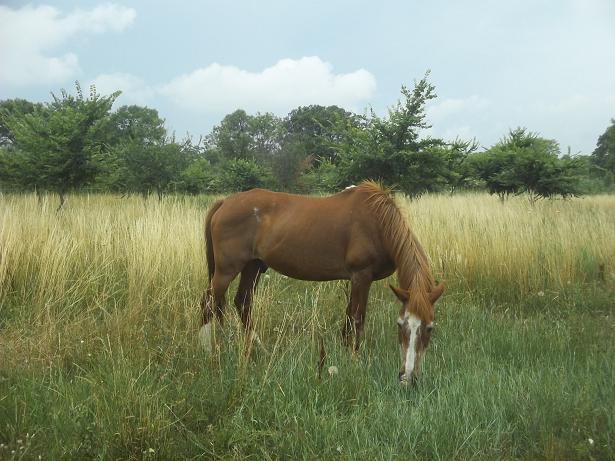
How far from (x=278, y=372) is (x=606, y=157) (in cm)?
4300

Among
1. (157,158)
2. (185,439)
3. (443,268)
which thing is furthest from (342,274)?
(157,158)

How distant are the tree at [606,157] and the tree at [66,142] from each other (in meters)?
29.3

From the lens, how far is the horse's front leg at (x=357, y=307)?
4.12 meters

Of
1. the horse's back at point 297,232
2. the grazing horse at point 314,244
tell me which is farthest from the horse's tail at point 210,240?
the horse's back at point 297,232

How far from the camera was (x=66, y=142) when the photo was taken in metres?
12.1

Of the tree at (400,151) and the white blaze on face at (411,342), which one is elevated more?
the tree at (400,151)

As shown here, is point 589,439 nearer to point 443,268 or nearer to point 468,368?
point 468,368

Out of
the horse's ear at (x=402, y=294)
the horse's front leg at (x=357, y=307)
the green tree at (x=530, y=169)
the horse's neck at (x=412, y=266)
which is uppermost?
the green tree at (x=530, y=169)

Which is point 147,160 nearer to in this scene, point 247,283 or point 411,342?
point 247,283

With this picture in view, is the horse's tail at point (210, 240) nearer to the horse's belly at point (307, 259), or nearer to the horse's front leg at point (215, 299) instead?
the horse's front leg at point (215, 299)

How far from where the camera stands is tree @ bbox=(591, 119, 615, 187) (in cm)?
3450

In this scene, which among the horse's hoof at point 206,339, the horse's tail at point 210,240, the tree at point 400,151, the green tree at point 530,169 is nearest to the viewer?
the horse's hoof at point 206,339

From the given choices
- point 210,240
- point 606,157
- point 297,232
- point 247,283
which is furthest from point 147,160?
point 606,157

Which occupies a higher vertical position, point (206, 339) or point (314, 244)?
point (314, 244)
